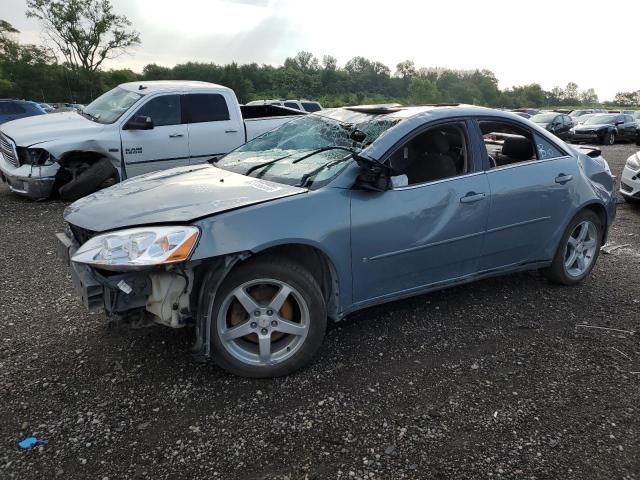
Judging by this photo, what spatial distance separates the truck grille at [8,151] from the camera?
7.68 metres

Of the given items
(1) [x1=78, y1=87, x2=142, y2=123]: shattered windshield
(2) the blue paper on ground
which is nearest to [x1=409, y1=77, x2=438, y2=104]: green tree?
(1) [x1=78, y1=87, x2=142, y2=123]: shattered windshield

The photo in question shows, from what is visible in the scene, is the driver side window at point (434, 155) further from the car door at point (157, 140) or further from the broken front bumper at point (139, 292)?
the car door at point (157, 140)

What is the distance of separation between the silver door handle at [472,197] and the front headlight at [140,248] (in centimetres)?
196

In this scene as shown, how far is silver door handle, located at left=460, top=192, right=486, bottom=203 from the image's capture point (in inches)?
141

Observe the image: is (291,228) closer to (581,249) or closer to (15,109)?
(581,249)

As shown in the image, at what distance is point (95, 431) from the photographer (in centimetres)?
252

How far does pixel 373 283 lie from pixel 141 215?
4.99 feet

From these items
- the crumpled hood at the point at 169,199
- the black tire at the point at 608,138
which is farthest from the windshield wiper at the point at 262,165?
the black tire at the point at 608,138

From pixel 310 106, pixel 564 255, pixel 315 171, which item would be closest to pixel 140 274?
pixel 315 171

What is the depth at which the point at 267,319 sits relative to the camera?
9.54 feet

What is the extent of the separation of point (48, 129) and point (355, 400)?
723 cm

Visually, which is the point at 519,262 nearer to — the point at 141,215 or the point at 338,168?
the point at 338,168

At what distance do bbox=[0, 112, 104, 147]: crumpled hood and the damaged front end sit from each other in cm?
582

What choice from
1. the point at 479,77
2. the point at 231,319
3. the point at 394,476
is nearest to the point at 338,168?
the point at 231,319
